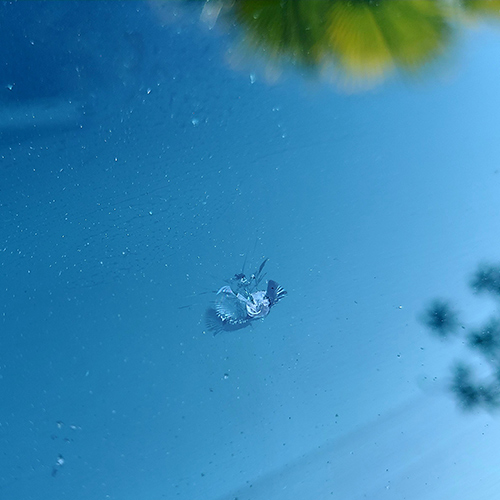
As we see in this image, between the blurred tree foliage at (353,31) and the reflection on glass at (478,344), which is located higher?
the blurred tree foliage at (353,31)

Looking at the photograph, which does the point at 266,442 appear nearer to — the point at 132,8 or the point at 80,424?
the point at 80,424

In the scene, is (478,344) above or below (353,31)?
below

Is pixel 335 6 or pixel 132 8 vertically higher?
pixel 132 8

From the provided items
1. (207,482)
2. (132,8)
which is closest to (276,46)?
(132,8)

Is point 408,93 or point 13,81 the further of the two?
point 408,93

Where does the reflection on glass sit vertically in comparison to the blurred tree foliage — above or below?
below

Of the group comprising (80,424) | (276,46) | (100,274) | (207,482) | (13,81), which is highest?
(13,81)
